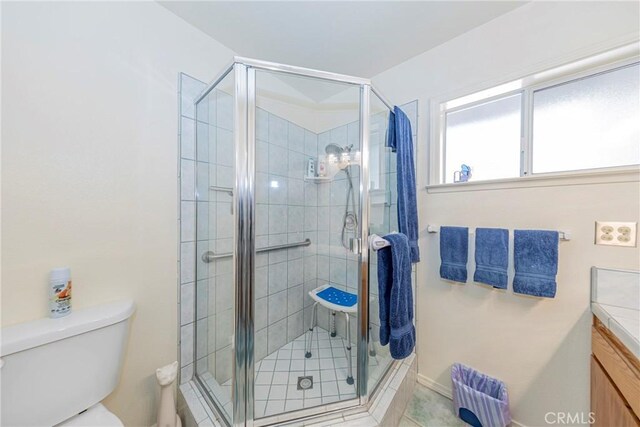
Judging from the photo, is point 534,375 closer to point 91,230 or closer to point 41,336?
point 41,336

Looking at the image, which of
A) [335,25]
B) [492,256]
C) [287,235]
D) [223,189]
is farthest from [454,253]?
[335,25]

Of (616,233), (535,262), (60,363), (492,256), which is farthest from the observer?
(492,256)

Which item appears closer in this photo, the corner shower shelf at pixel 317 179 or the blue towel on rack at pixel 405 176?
the blue towel on rack at pixel 405 176

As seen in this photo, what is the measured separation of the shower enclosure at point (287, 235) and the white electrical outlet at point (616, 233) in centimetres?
91

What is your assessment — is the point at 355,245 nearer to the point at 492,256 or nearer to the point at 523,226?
the point at 492,256

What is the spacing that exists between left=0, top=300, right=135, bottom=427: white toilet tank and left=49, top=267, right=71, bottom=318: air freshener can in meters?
0.03

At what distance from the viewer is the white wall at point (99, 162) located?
817 millimetres

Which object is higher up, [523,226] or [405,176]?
[405,176]

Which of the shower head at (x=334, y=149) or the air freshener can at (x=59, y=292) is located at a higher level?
the shower head at (x=334, y=149)

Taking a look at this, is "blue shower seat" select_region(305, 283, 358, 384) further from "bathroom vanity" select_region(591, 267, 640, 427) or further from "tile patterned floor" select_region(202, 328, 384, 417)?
"bathroom vanity" select_region(591, 267, 640, 427)

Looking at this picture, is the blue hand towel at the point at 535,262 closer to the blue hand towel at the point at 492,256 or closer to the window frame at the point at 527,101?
the blue hand towel at the point at 492,256

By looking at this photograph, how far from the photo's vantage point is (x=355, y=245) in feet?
4.07

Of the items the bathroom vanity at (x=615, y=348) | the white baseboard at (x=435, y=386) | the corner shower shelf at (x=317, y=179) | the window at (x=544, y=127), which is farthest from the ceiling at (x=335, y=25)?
the white baseboard at (x=435, y=386)

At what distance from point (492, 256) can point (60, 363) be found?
198 centimetres
